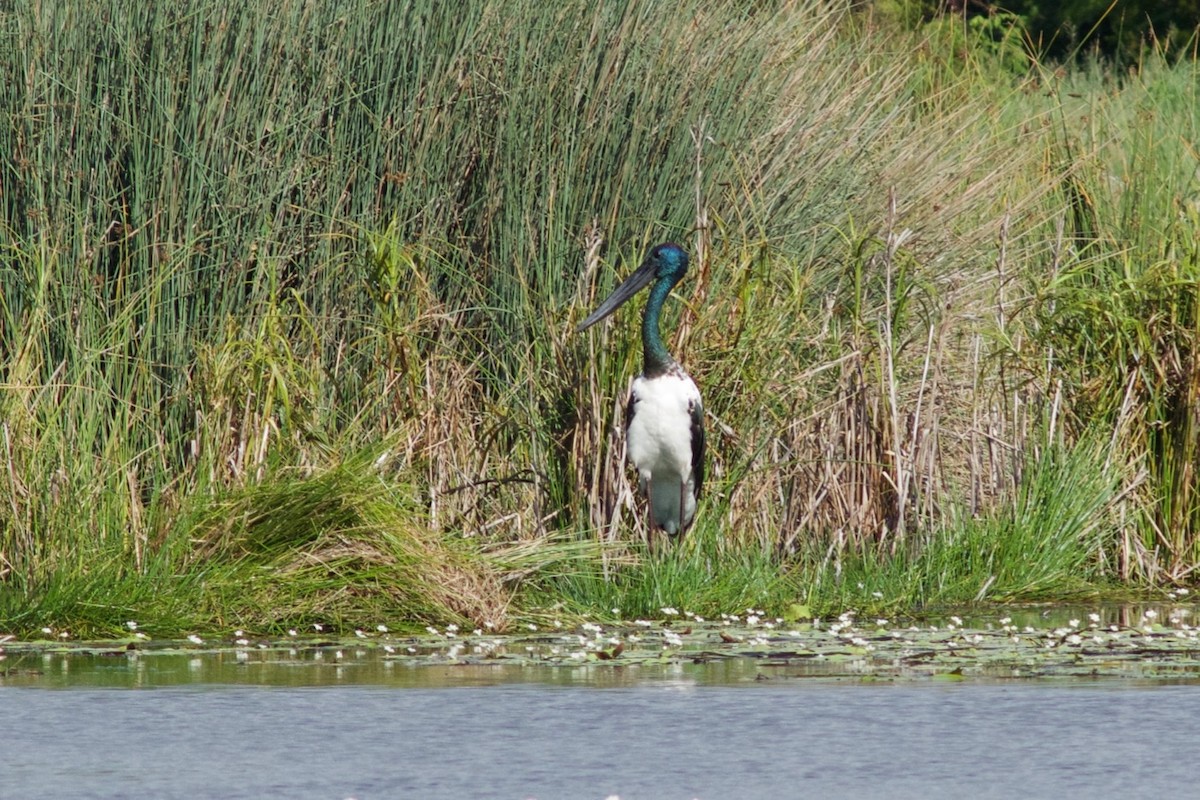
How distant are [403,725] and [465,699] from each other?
390 mm

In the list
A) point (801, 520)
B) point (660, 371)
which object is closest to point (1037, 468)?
point (801, 520)

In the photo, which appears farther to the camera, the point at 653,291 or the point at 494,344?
the point at 494,344

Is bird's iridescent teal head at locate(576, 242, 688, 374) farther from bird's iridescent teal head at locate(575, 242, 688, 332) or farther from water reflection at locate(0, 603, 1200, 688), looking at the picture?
water reflection at locate(0, 603, 1200, 688)

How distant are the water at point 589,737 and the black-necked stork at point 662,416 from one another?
5.27ft

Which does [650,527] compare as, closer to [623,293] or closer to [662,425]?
[662,425]

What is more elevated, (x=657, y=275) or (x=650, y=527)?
(x=657, y=275)

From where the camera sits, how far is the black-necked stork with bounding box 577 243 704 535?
7.56 metres

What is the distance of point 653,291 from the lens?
791cm

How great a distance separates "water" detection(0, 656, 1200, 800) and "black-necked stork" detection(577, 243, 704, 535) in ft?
5.27

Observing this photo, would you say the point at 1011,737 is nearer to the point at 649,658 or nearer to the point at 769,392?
the point at 649,658

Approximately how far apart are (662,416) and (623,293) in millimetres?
696

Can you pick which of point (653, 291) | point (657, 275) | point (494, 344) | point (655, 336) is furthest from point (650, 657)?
point (494, 344)

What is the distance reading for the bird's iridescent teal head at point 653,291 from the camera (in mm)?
7758

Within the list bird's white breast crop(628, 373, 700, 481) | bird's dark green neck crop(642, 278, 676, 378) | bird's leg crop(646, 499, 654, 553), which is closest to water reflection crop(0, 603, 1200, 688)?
bird's leg crop(646, 499, 654, 553)
